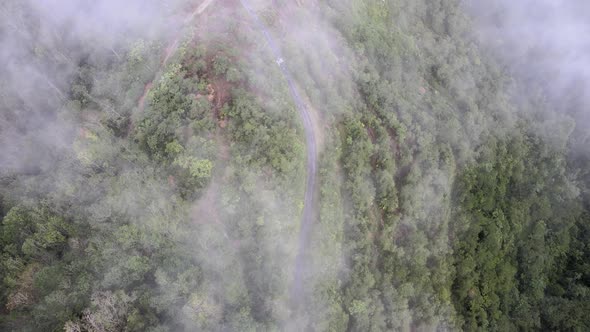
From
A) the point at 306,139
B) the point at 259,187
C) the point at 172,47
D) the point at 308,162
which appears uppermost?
the point at 306,139

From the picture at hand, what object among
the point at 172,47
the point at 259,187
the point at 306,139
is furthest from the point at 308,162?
the point at 172,47

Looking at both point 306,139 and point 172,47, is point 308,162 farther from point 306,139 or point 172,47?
point 172,47

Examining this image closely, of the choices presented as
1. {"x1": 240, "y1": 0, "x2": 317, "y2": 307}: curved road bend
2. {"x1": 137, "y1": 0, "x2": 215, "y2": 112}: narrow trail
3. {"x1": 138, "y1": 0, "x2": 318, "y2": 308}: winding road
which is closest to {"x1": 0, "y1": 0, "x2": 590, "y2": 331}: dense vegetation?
{"x1": 137, "y1": 0, "x2": 215, "y2": 112}: narrow trail

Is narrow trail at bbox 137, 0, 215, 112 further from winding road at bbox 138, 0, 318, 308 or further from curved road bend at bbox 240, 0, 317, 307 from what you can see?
curved road bend at bbox 240, 0, 317, 307

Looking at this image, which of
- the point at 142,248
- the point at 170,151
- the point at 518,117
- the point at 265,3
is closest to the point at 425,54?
the point at 518,117

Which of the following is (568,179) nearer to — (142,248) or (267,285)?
(267,285)
